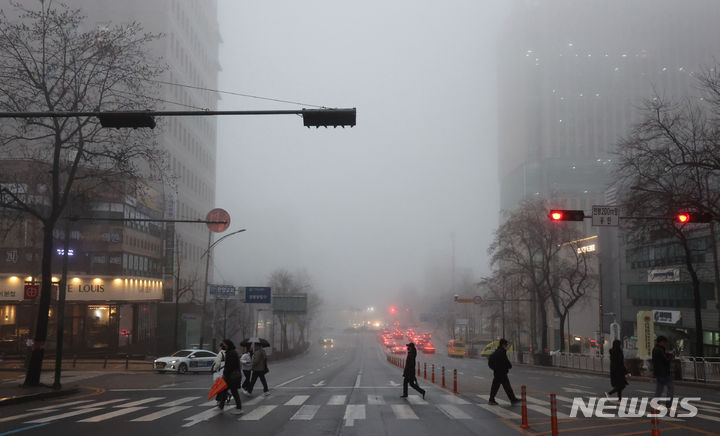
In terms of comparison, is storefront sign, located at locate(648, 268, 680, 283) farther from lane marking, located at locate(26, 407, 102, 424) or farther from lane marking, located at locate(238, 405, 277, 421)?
lane marking, located at locate(26, 407, 102, 424)

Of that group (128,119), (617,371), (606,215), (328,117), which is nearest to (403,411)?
(617,371)

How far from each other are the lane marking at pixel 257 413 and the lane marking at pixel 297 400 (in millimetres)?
932

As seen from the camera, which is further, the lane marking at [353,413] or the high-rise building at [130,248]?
the high-rise building at [130,248]

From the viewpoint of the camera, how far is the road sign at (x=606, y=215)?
20906 millimetres

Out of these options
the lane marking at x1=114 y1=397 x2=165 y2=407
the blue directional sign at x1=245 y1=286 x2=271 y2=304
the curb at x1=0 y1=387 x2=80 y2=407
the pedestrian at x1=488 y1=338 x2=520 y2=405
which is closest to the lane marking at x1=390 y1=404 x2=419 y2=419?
the pedestrian at x1=488 y1=338 x2=520 y2=405

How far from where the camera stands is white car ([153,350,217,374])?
35156mm

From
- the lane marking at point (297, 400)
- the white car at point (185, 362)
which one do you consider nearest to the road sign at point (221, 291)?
the white car at point (185, 362)

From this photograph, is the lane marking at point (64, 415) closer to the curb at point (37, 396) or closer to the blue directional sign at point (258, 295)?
the curb at point (37, 396)

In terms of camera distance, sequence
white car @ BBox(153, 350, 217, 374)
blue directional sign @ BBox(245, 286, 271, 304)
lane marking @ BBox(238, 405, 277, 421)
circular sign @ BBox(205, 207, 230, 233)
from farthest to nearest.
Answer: blue directional sign @ BBox(245, 286, 271, 304)
white car @ BBox(153, 350, 217, 374)
circular sign @ BBox(205, 207, 230, 233)
lane marking @ BBox(238, 405, 277, 421)

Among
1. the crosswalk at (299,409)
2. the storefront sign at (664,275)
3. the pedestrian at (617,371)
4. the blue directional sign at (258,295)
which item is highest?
the storefront sign at (664,275)

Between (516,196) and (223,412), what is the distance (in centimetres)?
19218

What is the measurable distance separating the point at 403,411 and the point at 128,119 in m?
9.71

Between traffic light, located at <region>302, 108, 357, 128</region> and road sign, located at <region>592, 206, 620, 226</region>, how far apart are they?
38.6 feet

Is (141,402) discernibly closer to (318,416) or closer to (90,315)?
(318,416)
